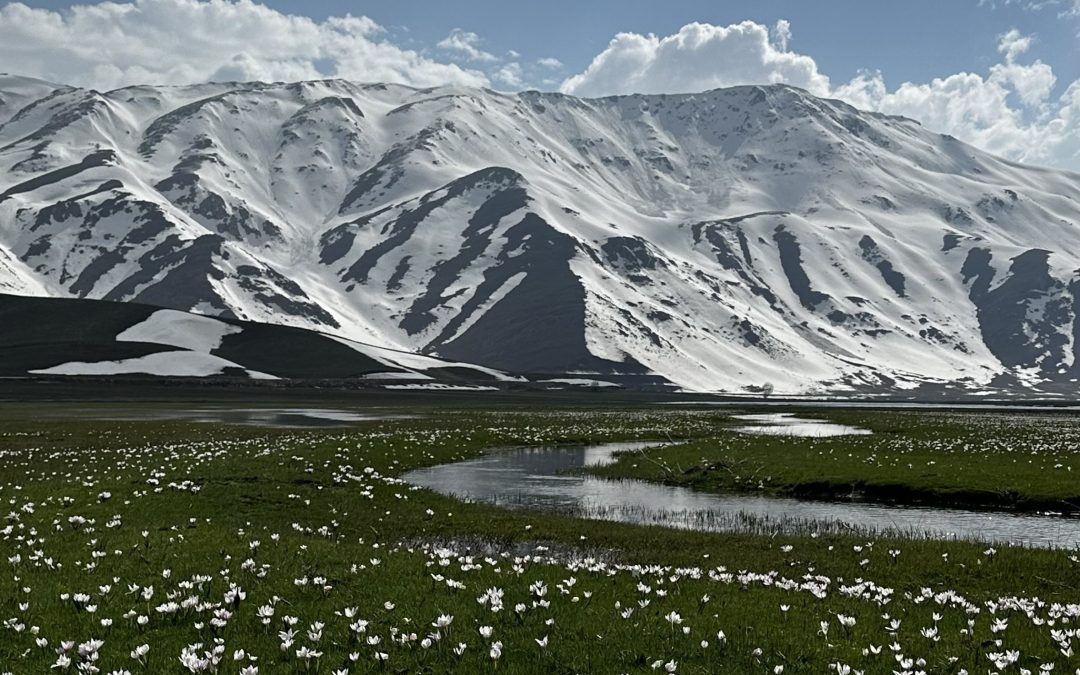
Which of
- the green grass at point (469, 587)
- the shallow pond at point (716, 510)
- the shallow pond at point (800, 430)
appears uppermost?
the green grass at point (469, 587)

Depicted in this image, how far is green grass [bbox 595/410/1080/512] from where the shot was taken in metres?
38.8

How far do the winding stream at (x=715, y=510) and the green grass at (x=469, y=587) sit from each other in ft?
13.5

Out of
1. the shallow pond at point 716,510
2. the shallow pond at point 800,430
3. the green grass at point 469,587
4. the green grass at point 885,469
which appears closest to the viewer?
the green grass at point 469,587

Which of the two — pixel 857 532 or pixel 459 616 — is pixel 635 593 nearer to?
pixel 459 616

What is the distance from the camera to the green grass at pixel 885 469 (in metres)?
38.8

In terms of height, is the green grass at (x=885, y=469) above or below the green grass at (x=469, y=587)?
below

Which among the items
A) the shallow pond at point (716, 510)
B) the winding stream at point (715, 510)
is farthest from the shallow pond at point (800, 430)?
the shallow pond at point (716, 510)

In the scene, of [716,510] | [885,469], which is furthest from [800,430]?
[716,510]

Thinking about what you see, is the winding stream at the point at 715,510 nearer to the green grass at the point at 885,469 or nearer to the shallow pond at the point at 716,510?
the shallow pond at the point at 716,510

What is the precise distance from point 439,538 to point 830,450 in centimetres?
3730

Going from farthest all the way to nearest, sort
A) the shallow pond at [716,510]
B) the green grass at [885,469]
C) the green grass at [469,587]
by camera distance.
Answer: the green grass at [885,469], the shallow pond at [716,510], the green grass at [469,587]

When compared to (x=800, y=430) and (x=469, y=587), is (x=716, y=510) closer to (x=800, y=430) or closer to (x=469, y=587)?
(x=469, y=587)

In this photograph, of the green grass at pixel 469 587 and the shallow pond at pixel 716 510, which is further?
the shallow pond at pixel 716 510

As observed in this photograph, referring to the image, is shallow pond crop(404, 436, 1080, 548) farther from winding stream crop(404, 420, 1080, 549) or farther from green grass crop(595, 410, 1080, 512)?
green grass crop(595, 410, 1080, 512)
